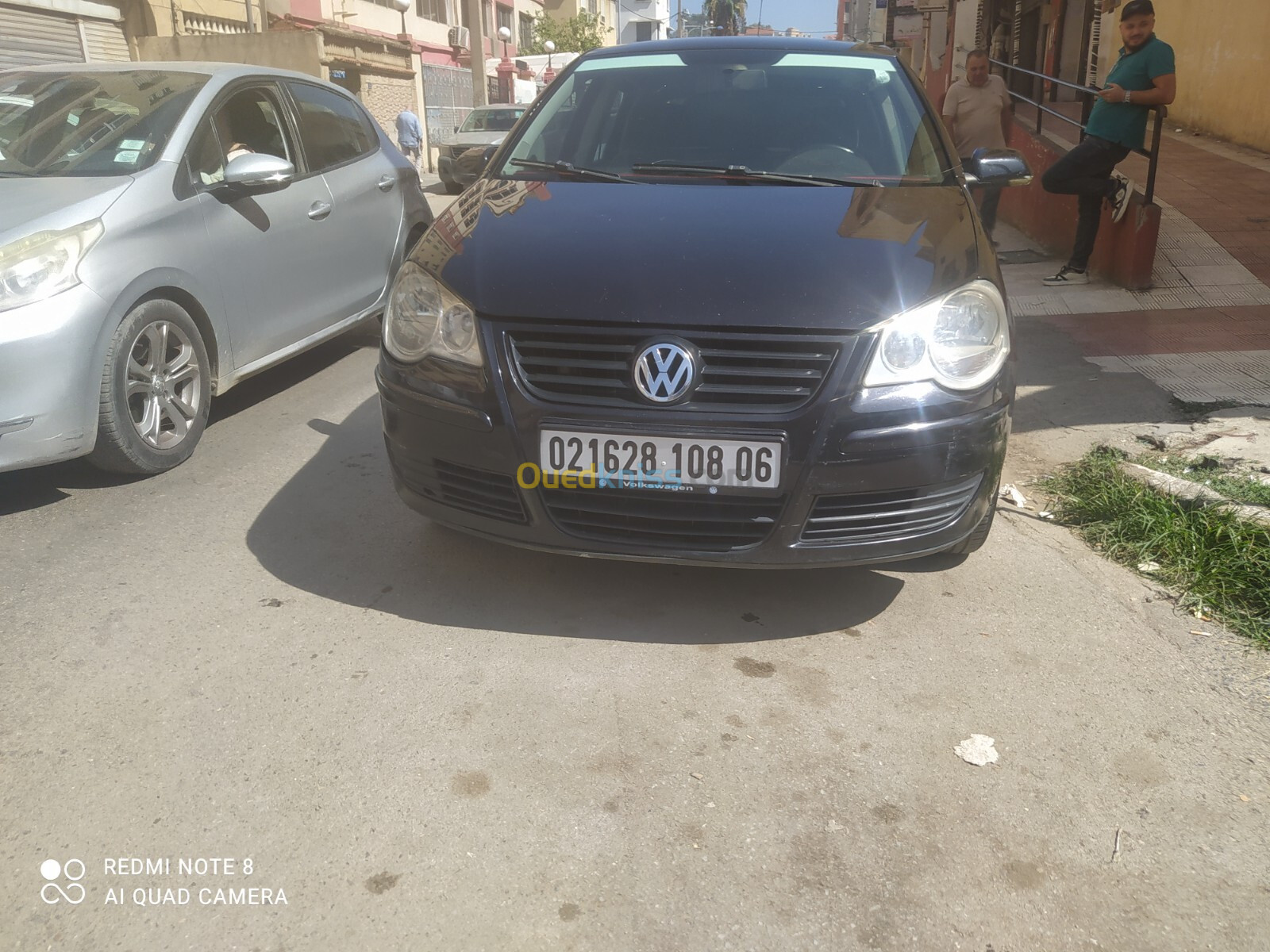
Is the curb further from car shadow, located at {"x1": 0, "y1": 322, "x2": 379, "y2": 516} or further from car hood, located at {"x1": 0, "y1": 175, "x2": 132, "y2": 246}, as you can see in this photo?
car hood, located at {"x1": 0, "y1": 175, "x2": 132, "y2": 246}

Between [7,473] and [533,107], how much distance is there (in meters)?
2.53

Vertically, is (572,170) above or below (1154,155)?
above

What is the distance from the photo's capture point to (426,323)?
9.91ft

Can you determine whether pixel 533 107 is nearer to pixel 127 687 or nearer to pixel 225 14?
pixel 127 687

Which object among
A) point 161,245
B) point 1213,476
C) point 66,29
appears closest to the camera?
point 1213,476

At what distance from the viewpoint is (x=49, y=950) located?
191 cm

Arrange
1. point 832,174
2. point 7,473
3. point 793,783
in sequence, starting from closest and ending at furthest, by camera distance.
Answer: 1. point 793,783
2. point 832,174
3. point 7,473

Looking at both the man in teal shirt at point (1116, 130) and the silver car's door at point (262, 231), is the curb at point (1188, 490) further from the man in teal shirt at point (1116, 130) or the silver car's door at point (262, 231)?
the man in teal shirt at point (1116, 130)

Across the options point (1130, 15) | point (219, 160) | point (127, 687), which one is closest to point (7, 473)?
point (219, 160)

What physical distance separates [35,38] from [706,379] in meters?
17.2

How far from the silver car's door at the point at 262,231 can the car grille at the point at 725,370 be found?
2.35 metres

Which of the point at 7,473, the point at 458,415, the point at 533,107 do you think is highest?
the point at 533,107

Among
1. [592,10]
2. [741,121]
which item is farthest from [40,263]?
[592,10]

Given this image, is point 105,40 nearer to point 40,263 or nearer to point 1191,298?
point 40,263
